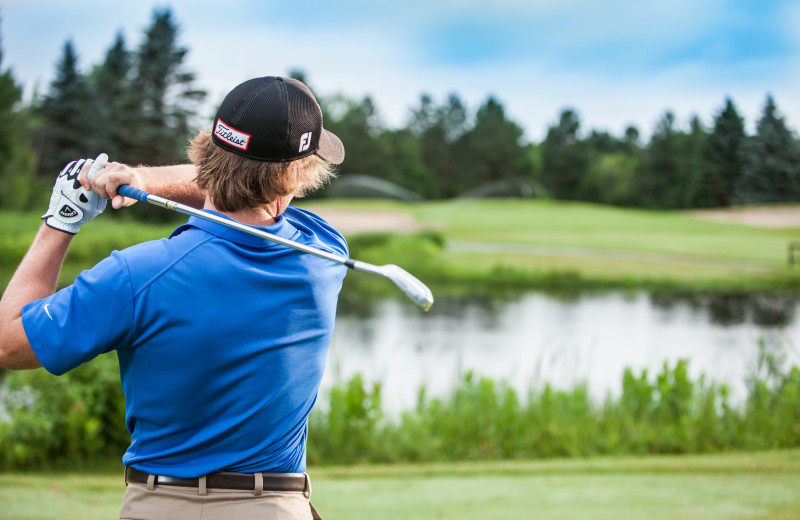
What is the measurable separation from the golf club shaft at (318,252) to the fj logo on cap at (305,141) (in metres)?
0.18

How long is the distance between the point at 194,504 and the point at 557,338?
6.54 m

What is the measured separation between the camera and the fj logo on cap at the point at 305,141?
135 centimetres

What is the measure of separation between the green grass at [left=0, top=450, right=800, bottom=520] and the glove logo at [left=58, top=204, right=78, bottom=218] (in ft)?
8.47

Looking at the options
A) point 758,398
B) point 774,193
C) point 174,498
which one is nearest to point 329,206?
point 774,193

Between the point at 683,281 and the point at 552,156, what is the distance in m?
3.77

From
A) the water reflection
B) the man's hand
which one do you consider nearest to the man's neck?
the man's hand

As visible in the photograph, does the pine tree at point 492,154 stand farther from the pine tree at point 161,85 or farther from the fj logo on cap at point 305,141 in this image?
the fj logo on cap at point 305,141

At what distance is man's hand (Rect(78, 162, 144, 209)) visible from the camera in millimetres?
1386

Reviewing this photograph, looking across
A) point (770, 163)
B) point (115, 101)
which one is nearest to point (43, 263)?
point (770, 163)

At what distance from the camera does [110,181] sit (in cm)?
140

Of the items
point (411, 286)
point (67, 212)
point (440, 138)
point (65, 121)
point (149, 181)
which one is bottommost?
point (411, 286)

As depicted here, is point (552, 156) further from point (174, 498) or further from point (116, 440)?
point (174, 498)

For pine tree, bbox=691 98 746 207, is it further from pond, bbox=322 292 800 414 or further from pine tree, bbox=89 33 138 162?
pine tree, bbox=89 33 138 162

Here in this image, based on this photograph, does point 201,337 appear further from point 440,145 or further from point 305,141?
point 440,145
